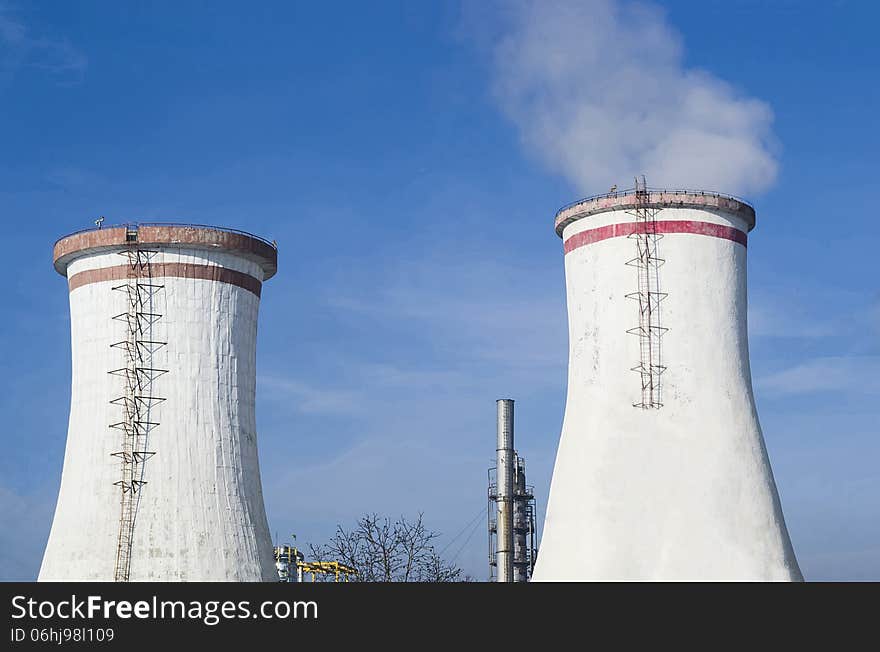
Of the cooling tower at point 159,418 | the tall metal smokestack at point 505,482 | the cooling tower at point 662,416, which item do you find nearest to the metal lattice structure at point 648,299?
the cooling tower at point 662,416

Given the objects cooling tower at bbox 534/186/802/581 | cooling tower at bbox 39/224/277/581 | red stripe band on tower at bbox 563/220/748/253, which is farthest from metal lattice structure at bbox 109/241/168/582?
red stripe band on tower at bbox 563/220/748/253

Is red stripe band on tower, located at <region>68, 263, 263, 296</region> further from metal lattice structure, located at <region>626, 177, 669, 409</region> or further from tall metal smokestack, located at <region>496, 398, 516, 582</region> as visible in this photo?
tall metal smokestack, located at <region>496, 398, 516, 582</region>

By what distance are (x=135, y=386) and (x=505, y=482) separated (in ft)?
52.4

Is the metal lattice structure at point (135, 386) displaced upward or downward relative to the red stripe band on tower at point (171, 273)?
downward

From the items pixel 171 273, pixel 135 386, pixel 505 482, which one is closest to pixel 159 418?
pixel 135 386

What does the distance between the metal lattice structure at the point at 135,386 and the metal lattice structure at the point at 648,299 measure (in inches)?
496

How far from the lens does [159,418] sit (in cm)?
3647

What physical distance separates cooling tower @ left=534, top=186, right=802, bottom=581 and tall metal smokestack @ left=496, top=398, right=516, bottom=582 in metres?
11.0

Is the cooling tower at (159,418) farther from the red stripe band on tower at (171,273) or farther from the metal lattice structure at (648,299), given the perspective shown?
the metal lattice structure at (648,299)

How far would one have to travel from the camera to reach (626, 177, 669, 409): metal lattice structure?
118 feet

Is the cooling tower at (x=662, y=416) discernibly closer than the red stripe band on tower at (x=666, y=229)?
Yes

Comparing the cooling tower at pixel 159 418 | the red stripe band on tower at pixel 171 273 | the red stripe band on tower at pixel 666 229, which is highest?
the red stripe band on tower at pixel 666 229

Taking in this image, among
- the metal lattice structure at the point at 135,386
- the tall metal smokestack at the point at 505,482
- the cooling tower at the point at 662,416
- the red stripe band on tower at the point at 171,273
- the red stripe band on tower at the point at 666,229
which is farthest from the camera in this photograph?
the tall metal smokestack at the point at 505,482

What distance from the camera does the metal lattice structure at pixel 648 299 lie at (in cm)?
3603
